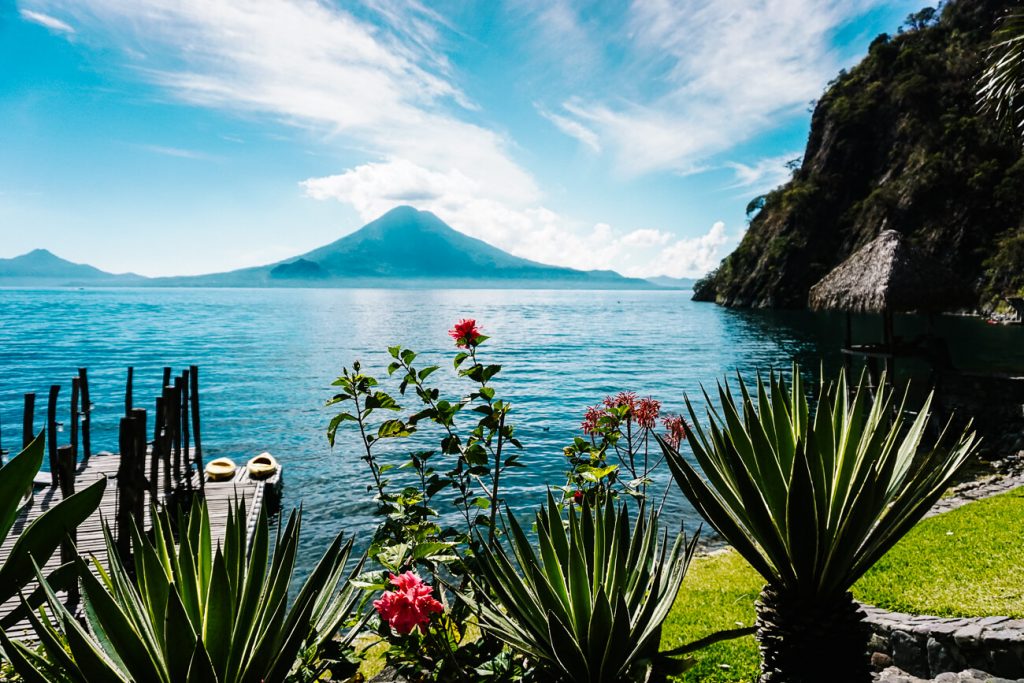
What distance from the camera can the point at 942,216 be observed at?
57.1 m

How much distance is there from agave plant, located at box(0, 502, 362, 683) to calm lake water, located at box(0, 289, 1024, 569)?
535cm

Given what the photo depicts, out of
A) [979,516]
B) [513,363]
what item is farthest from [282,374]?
[979,516]

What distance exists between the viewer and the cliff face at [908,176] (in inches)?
2104

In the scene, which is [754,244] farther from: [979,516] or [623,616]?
[623,616]

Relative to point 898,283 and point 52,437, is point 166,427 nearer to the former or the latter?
point 52,437

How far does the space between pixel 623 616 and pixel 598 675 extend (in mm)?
266

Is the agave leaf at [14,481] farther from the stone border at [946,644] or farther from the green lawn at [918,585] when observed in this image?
the stone border at [946,644]

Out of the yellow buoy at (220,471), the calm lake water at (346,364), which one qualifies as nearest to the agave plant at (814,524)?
the calm lake water at (346,364)

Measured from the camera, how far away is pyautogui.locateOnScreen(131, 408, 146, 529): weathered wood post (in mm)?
8453

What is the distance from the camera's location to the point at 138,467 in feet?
28.7

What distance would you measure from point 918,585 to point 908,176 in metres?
68.7

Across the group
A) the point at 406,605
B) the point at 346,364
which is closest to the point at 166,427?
the point at 406,605

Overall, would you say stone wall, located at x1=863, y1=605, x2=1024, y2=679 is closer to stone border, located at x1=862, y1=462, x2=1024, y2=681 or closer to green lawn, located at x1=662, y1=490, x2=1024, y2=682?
stone border, located at x1=862, y1=462, x2=1024, y2=681

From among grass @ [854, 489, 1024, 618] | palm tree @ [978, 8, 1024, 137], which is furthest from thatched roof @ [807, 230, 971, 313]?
grass @ [854, 489, 1024, 618]
